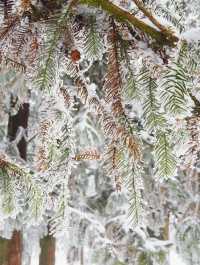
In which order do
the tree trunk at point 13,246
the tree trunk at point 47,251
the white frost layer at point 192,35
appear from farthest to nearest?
the tree trunk at point 47,251
the tree trunk at point 13,246
the white frost layer at point 192,35

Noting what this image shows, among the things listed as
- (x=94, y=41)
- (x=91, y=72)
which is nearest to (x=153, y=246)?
(x=91, y=72)

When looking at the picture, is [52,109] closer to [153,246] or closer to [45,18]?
[45,18]

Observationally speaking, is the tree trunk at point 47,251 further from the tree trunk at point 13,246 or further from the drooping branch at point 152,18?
the drooping branch at point 152,18

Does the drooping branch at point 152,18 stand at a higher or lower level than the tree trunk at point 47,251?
lower

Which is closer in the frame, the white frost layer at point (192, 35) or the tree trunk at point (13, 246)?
the white frost layer at point (192, 35)

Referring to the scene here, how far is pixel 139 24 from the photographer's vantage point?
1.06 m

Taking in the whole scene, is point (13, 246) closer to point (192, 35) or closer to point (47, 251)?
point (47, 251)

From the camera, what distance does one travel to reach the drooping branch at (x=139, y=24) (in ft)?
3.44

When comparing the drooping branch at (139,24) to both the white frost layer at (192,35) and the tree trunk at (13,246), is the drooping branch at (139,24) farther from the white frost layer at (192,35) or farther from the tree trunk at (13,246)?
the tree trunk at (13,246)

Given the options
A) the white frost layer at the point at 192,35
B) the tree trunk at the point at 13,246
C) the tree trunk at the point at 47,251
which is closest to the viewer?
the white frost layer at the point at 192,35

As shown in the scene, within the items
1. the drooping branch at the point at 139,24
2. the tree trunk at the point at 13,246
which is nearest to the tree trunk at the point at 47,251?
the tree trunk at the point at 13,246

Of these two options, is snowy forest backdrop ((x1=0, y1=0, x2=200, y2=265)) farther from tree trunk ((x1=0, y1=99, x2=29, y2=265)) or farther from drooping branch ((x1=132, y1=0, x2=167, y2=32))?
tree trunk ((x1=0, y1=99, x2=29, y2=265))

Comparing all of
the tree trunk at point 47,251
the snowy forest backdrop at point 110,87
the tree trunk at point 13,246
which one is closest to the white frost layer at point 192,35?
the snowy forest backdrop at point 110,87

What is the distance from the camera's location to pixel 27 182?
1.58m
